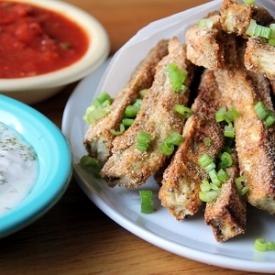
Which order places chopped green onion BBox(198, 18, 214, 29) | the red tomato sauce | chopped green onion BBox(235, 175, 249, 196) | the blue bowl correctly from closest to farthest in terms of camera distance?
the blue bowl < chopped green onion BBox(235, 175, 249, 196) < chopped green onion BBox(198, 18, 214, 29) < the red tomato sauce

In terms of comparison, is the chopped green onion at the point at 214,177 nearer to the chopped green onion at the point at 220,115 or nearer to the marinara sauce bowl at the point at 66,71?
the chopped green onion at the point at 220,115

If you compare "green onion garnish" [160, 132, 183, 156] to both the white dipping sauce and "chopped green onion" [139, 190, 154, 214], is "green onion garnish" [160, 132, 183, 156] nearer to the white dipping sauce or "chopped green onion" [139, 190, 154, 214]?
"chopped green onion" [139, 190, 154, 214]

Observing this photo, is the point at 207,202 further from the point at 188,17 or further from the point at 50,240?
the point at 188,17

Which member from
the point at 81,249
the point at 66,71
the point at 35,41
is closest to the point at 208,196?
the point at 81,249

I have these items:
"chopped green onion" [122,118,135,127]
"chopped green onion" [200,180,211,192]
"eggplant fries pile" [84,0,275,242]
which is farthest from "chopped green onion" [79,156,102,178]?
"chopped green onion" [200,180,211,192]

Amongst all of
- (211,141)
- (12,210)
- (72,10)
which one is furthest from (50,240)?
(72,10)

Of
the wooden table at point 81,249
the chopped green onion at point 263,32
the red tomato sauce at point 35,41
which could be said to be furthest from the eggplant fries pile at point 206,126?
the red tomato sauce at point 35,41
